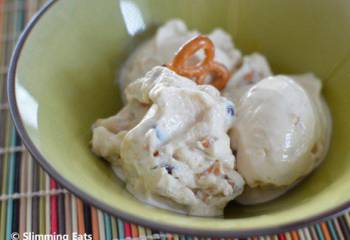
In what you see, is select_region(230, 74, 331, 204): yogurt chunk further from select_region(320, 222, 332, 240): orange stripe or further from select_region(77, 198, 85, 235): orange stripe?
select_region(77, 198, 85, 235): orange stripe

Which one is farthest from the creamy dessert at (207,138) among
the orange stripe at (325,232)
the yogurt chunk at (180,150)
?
the orange stripe at (325,232)

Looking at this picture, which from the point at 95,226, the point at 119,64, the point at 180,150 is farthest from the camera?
the point at 119,64

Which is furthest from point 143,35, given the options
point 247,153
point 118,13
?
point 247,153

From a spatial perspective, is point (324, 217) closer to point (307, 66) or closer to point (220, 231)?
point (220, 231)

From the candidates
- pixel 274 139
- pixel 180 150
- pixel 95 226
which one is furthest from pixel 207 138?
A: pixel 95 226

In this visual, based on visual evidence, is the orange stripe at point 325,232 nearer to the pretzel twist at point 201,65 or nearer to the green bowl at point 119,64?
the green bowl at point 119,64

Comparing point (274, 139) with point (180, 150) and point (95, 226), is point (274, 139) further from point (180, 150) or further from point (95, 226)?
point (95, 226)

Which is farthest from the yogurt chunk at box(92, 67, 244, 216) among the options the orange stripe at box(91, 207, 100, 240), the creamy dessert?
the orange stripe at box(91, 207, 100, 240)

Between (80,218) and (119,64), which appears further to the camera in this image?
(119,64)

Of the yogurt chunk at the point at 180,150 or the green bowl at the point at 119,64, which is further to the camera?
the yogurt chunk at the point at 180,150
